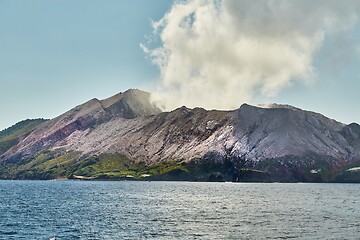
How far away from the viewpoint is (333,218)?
124000 mm

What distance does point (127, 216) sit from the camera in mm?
124500

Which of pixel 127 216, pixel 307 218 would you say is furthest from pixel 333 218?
pixel 127 216

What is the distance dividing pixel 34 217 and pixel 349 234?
8637 cm

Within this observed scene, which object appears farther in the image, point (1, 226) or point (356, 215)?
point (356, 215)

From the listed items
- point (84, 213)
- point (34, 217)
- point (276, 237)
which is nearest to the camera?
point (276, 237)

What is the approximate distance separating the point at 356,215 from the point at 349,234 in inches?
1694

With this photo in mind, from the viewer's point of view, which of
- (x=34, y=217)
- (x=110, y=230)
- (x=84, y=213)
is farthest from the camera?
(x=84, y=213)

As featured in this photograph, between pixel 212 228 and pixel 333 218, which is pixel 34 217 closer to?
pixel 212 228

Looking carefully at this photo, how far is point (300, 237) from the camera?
90.2 meters

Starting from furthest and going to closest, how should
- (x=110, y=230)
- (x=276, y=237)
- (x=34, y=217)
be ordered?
1. (x=34, y=217)
2. (x=110, y=230)
3. (x=276, y=237)

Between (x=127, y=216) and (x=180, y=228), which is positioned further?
(x=127, y=216)

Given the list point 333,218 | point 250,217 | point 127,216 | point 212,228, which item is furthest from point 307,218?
point 127,216

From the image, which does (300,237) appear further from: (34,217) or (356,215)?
(34,217)

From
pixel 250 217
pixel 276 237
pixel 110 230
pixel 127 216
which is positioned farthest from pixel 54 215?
pixel 276 237
